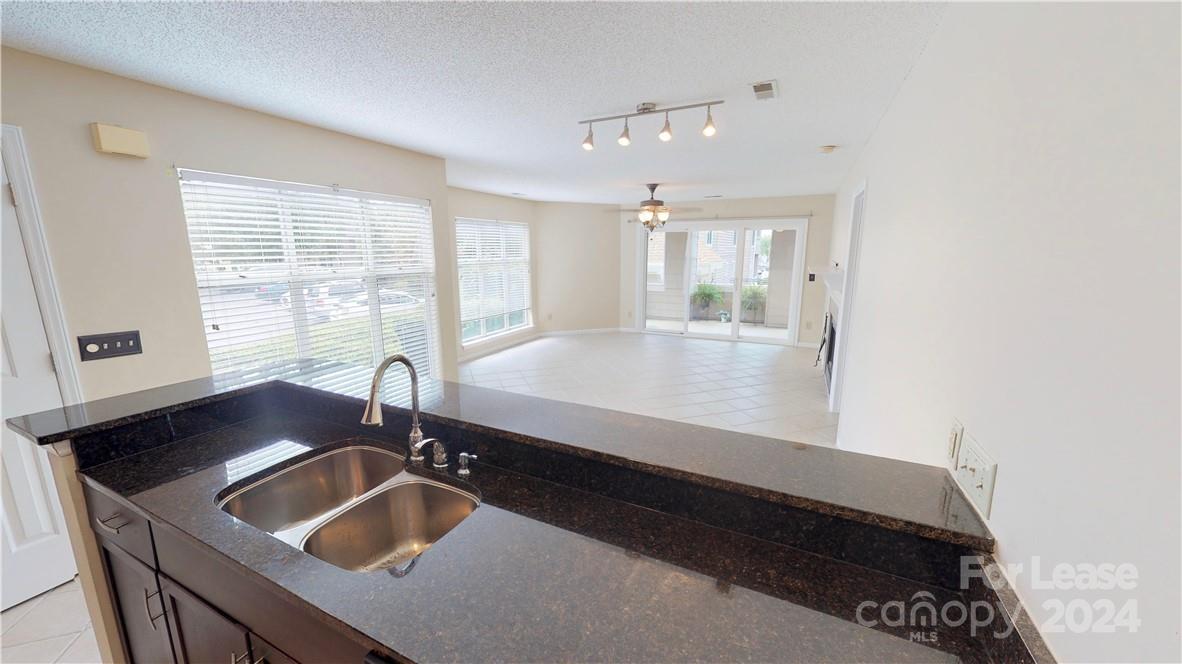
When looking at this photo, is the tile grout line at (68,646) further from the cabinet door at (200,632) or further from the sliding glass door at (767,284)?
the sliding glass door at (767,284)

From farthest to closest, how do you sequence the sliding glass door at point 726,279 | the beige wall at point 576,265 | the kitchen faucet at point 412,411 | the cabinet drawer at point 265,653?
1. the beige wall at point 576,265
2. the sliding glass door at point 726,279
3. the kitchen faucet at point 412,411
4. the cabinet drawer at point 265,653

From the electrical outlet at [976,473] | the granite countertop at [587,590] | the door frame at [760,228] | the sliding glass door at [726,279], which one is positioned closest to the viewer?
the granite countertop at [587,590]

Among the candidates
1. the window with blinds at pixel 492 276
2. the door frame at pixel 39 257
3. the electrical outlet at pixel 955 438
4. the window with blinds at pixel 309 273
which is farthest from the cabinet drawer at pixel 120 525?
the window with blinds at pixel 492 276

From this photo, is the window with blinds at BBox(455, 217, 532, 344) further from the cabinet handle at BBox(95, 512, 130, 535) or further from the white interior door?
the cabinet handle at BBox(95, 512, 130, 535)

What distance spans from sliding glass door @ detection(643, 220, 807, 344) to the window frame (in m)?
2.07

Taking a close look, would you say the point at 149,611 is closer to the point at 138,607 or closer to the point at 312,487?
the point at 138,607

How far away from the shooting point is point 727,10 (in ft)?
4.91

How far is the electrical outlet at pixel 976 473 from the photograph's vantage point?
2.73ft

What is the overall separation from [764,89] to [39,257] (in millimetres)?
3382

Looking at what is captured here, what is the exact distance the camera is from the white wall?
0.49 metres

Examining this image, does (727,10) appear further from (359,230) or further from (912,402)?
(359,230)

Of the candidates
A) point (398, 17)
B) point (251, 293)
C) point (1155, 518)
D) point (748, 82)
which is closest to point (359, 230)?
point (251, 293)

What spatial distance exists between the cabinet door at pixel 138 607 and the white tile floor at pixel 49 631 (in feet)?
1.88

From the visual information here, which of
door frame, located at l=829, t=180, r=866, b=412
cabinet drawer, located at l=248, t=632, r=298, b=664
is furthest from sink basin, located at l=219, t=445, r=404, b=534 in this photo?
door frame, located at l=829, t=180, r=866, b=412
